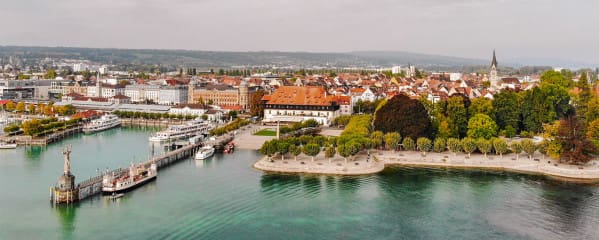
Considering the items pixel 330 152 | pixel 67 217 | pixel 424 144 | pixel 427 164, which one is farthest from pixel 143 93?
pixel 67 217

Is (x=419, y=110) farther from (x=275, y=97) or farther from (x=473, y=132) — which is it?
(x=275, y=97)

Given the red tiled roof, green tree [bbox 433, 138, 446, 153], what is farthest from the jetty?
the red tiled roof

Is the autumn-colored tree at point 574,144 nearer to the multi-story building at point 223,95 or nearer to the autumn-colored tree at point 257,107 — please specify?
the autumn-colored tree at point 257,107

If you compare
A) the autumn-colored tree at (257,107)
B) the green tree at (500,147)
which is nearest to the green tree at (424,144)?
the green tree at (500,147)

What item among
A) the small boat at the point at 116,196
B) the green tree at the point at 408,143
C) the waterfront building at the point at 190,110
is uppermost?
the waterfront building at the point at 190,110

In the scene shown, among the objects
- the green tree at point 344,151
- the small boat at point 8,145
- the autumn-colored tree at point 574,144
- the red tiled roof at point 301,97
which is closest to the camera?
the autumn-colored tree at point 574,144

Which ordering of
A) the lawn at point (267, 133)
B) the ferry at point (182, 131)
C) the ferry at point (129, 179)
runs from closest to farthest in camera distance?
the ferry at point (129, 179) < the ferry at point (182, 131) < the lawn at point (267, 133)
